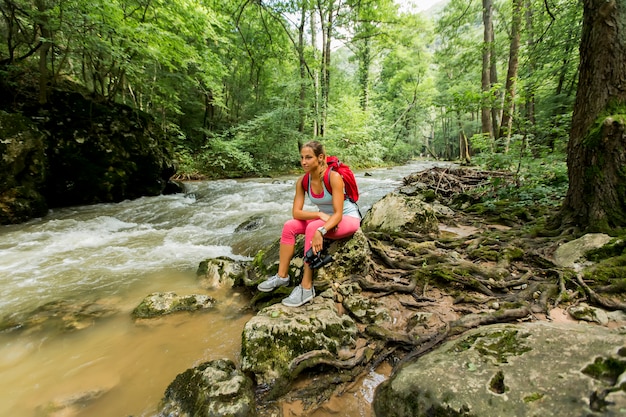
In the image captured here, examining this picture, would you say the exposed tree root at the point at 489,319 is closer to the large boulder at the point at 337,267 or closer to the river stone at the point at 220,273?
the large boulder at the point at 337,267

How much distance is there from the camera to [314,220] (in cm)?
294

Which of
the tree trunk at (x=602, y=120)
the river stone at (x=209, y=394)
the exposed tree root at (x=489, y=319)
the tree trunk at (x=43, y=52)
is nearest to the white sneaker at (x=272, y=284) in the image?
the river stone at (x=209, y=394)

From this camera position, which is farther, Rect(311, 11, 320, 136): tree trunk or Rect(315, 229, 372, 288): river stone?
Rect(311, 11, 320, 136): tree trunk

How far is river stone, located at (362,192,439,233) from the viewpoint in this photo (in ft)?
15.2

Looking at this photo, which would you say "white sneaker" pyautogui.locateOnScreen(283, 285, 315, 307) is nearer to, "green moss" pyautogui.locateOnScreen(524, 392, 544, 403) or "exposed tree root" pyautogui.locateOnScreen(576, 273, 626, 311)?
"green moss" pyautogui.locateOnScreen(524, 392, 544, 403)

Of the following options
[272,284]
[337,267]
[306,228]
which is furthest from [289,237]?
[337,267]

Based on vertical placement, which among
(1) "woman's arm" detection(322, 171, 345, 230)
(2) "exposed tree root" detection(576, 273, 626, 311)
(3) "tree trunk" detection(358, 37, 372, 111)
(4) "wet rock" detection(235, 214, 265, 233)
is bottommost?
(4) "wet rock" detection(235, 214, 265, 233)

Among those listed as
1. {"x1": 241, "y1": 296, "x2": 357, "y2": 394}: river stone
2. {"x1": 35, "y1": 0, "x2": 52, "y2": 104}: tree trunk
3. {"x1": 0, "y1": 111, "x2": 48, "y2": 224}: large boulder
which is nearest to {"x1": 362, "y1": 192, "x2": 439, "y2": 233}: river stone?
{"x1": 241, "y1": 296, "x2": 357, "y2": 394}: river stone

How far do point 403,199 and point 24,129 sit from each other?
8.69 metres

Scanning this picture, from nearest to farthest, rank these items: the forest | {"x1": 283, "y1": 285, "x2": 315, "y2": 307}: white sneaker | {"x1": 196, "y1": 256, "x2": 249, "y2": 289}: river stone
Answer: {"x1": 283, "y1": 285, "x2": 315, "y2": 307}: white sneaker < {"x1": 196, "y1": 256, "x2": 249, "y2": 289}: river stone < the forest

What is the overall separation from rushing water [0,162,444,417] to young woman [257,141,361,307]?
28.0 inches

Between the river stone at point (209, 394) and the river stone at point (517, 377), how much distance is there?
34.7 inches

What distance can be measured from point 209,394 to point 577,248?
3909 mm

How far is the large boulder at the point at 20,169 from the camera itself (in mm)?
6230
